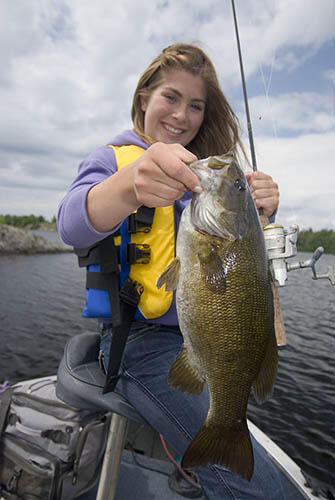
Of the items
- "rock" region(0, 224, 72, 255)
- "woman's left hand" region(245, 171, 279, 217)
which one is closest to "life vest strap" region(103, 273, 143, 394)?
"woman's left hand" region(245, 171, 279, 217)

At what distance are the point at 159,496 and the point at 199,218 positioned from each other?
347 centimetres

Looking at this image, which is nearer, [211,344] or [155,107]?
[211,344]

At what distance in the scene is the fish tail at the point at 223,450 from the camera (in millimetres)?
1679

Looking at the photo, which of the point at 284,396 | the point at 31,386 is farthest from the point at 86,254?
the point at 284,396

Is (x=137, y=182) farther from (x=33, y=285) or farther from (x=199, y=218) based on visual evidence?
(x=33, y=285)

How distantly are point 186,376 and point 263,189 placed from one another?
1329 mm

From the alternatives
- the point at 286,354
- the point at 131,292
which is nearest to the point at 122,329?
the point at 131,292

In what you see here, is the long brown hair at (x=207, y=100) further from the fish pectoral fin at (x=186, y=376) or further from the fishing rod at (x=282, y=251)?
the fish pectoral fin at (x=186, y=376)

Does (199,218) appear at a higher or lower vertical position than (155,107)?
lower

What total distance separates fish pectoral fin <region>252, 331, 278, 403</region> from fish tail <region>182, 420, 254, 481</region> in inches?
8.5

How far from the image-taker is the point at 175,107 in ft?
8.63

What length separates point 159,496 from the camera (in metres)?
3.63

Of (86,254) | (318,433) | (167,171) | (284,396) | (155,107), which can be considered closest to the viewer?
(167,171)

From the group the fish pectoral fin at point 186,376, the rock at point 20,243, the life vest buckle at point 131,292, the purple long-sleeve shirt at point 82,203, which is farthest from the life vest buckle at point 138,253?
the rock at point 20,243
